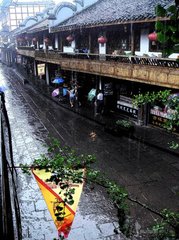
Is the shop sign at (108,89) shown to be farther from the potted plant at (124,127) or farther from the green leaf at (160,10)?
the green leaf at (160,10)

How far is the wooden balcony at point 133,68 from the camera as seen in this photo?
41.8 feet

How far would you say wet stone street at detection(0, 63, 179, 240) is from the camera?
872cm

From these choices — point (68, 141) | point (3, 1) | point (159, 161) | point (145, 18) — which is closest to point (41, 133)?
point (68, 141)

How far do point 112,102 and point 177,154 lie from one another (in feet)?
31.3

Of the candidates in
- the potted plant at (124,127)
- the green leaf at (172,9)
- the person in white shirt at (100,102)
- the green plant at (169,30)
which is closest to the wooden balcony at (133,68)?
the person in white shirt at (100,102)

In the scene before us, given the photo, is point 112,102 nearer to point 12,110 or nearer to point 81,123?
point 81,123

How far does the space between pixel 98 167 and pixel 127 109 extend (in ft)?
28.7

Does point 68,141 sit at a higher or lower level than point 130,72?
lower

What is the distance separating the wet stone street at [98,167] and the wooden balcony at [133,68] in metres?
3.82

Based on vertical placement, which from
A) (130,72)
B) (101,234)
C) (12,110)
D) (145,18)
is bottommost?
(101,234)

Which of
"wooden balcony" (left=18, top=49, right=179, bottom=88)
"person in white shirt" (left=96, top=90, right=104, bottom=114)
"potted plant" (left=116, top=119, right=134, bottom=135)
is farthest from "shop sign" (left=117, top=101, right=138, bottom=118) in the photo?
"wooden balcony" (left=18, top=49, right=179, bottom=88)

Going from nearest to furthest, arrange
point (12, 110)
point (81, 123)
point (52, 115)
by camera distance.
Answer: point (81, 123)
point (52, 115)
point (12, 110)

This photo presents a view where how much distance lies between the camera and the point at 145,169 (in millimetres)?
12422

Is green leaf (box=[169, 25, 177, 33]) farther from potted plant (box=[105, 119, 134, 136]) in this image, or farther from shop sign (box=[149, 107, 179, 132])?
shop sign (box=[149, 107, 179, 132])
